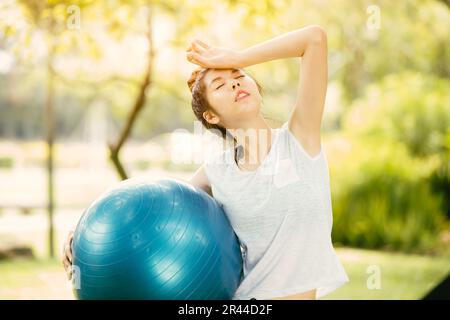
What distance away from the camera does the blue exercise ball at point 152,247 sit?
270 cm

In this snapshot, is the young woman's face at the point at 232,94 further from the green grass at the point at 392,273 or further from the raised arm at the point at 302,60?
the green grass at the point at 392,273

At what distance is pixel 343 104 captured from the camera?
1642 cm

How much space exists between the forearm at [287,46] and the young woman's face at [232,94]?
0.45 feet

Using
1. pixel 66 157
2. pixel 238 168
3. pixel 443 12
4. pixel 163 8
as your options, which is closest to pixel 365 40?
pixel 443 12

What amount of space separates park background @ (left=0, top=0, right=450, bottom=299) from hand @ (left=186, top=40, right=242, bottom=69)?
1.94 ft

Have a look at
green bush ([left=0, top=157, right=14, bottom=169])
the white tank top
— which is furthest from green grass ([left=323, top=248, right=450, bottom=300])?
green bush ([left=0, top=157, right=14, bottom=169])

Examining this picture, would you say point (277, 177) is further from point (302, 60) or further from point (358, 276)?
point (358, 276)

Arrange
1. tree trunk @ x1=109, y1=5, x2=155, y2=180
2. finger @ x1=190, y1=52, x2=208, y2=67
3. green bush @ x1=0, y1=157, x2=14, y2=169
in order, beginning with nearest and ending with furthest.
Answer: finger @ x1=190, y1=52, x2=208, y2=67
tree trunk @ x1=109, y1=5, x2=155, y2=180
green bush @ x1=0, y1=157, x2=14, y2=169

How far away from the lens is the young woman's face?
2990 millimetres

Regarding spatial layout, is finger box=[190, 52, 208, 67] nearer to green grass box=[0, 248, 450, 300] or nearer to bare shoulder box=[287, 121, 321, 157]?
bare shoulder box=[287, 121, 321, 157]

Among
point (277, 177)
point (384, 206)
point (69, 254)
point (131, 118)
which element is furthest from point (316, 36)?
point (384, 206)

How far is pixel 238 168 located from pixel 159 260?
2.02 feet

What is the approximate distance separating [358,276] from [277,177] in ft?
17.4
